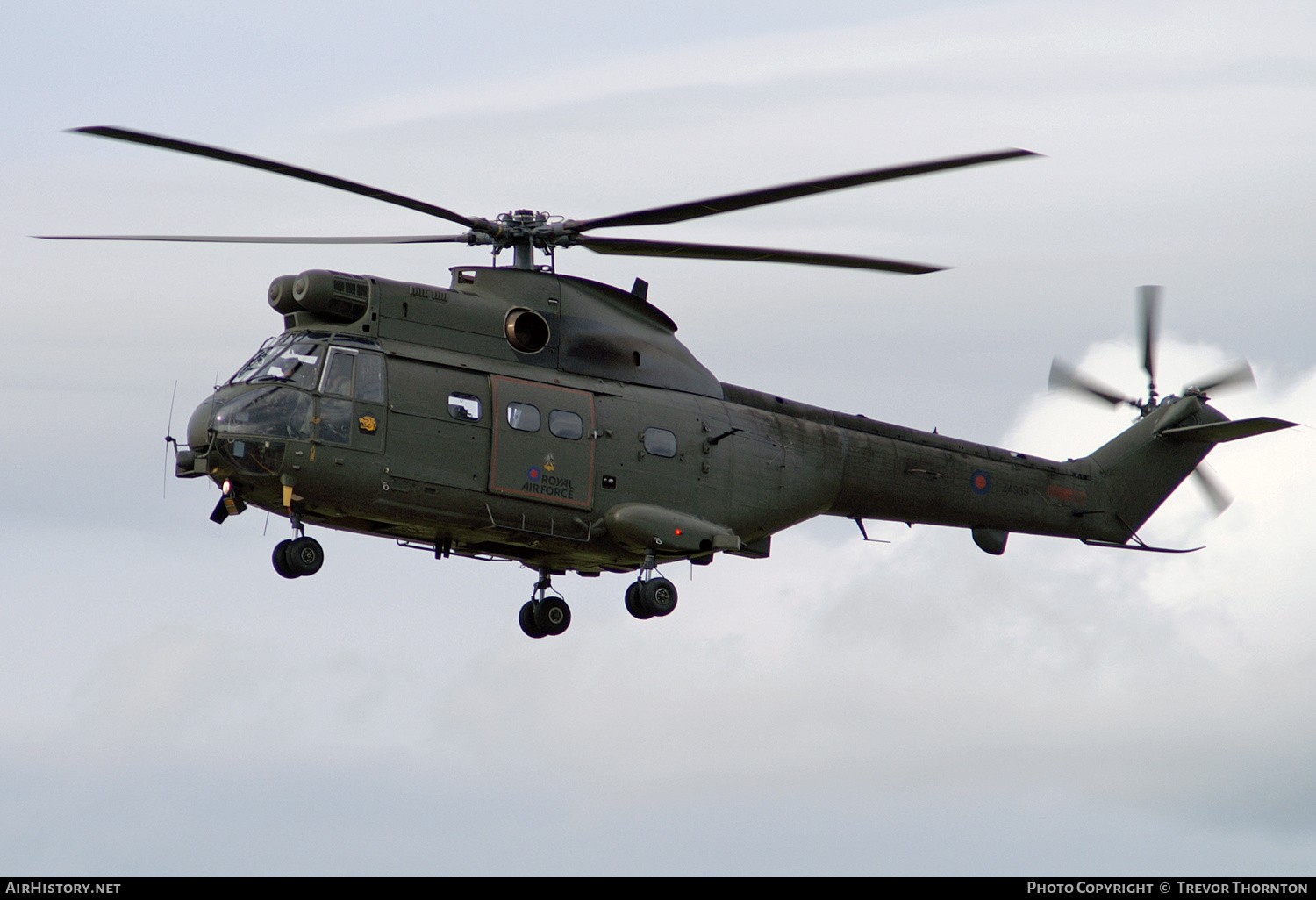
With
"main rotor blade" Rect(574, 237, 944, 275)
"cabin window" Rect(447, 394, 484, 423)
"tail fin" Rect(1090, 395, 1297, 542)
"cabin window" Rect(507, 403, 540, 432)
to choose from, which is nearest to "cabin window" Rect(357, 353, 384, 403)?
"cabin window" Rect(447, 394, 484, 423)

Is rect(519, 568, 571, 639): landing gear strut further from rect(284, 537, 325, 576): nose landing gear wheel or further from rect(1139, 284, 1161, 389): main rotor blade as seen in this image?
rect(1139, 284, 1161, 389): main rotor blade

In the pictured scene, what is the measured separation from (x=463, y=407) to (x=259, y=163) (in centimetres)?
449

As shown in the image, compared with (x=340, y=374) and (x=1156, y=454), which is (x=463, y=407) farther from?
(x=1156, y=454)

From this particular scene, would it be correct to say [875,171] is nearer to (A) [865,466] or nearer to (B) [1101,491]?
(A) [865,466]

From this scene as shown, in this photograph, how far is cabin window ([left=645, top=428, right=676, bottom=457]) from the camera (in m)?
26.3

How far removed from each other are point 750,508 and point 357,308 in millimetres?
7081

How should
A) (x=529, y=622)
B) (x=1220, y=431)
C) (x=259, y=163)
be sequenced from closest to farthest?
(x=259, y=163), (x=529, y=622), (x=1220, y=431)

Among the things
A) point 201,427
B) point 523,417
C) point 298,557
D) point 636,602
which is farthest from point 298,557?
point 636,602

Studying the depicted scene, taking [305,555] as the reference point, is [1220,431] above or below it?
above

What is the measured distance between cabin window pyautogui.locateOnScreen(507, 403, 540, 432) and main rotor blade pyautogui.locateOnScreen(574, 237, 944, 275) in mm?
2881

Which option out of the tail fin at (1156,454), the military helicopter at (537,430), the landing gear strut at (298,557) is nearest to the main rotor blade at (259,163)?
the military helicopter at (537,430)

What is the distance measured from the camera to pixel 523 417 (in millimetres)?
25109

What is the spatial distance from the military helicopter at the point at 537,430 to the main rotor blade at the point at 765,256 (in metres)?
0.04
